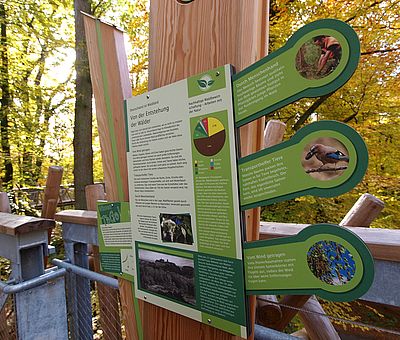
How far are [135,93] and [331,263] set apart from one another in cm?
566

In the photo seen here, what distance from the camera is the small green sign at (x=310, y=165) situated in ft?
2.31

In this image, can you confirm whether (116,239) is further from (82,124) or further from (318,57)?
(82,124)

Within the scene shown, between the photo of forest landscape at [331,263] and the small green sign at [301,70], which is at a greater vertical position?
the small green sign at [301,70]

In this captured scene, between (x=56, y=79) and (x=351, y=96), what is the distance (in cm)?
802

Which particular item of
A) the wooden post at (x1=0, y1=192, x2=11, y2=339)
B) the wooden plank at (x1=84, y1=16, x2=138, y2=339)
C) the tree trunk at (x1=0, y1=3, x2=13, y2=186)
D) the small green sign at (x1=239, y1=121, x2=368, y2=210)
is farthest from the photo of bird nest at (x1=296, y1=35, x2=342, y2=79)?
the tree trunk at (x1=0, y1=3, x2=13, y2=186)

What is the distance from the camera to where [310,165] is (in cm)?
76

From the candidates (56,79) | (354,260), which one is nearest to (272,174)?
(354,260)

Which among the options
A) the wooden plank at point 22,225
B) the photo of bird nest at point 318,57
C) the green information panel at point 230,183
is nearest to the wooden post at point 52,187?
the wooden plank at point 22,225

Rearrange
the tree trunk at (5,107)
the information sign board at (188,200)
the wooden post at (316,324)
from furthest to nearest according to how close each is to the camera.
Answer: the tree trunk at (5,107)
the wooden post at (316,324)
the information sign board at (188,200)

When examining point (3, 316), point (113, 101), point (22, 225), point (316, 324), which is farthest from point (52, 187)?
point (316, 324)

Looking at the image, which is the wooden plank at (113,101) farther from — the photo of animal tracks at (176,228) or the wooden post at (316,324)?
the wooden post at (316,324)

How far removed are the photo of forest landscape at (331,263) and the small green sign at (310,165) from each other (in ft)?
0.46

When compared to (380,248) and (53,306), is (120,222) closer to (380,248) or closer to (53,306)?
(53,306)

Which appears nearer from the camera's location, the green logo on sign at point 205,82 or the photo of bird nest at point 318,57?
the photo of bird nest at point 318,57
